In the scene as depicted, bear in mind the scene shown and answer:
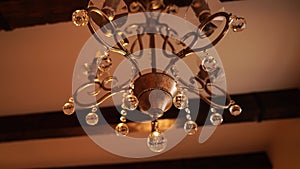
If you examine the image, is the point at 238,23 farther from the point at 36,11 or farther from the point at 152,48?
the point at 36,11

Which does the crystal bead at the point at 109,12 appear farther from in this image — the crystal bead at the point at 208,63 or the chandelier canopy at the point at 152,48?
the crystal bead at the point at 208,63

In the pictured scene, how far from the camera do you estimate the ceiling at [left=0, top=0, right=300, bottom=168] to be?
205cm

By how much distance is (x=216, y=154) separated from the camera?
149 inches

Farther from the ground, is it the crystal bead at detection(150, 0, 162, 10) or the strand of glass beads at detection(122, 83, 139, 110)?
the crystal bead at detection(150, 0, 162, 10)

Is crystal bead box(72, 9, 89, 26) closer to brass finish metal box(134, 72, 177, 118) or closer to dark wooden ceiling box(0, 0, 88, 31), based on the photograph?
brass finish metal box(134, 72, 177, 118)

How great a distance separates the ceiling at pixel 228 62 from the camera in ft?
6.73

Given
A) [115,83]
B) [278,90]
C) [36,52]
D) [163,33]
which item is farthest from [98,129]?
[278,90]

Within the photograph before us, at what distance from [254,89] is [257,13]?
86 centimetres

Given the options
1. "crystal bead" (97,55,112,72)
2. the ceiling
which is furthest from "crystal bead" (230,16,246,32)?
"crystal bead" (97,55,112,72)

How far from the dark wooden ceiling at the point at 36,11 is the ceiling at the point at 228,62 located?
2.4 inches

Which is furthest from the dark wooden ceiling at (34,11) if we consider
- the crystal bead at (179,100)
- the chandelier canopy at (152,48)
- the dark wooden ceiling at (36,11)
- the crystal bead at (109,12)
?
the crystal bead at (179,100)

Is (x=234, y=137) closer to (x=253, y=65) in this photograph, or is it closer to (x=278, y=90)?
(x=278, y=90)

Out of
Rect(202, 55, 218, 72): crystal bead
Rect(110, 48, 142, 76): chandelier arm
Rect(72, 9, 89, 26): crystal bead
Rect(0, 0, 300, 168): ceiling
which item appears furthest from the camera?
Rect(0, 0, 300, 168): ceiling

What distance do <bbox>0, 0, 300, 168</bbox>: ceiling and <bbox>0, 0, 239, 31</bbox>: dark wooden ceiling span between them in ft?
0.20
